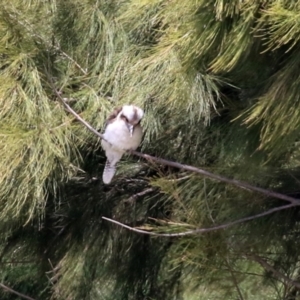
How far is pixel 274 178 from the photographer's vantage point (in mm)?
1320

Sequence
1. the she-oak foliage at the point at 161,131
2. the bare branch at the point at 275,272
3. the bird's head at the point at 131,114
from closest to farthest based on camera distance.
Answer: the she-oak foliage at the point at 161,131, the bare branch at the point at 275,272, the bird's head at the point at 131,114

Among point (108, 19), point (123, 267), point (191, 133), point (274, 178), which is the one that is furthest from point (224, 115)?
point (123, 267)

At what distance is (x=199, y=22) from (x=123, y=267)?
0.81 m

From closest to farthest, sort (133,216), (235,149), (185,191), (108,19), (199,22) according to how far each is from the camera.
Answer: (199,22)
(235,149)
(185,191)
(108,19)
(133,216)

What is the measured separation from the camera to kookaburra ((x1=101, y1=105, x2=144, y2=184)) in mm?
1410

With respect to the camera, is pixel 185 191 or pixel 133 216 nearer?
pixel 185 191

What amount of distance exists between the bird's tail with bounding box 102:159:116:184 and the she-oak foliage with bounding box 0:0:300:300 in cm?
5

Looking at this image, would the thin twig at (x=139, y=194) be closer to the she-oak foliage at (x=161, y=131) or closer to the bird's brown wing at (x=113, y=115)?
the she-oak foliage at (x=161, y=131)

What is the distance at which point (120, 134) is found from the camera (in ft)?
5.09

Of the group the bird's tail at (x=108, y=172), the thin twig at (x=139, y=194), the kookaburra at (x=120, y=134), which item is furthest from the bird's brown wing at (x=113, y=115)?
the thin twig at (x=139, y=194)

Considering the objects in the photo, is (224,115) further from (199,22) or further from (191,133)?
(199,22)

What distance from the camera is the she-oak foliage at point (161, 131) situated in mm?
1092

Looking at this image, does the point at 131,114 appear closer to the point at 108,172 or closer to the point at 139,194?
the point at 108,172

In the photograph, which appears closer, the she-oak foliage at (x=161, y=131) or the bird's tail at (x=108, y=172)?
the she-oak foliage at (x=161, y=131)
